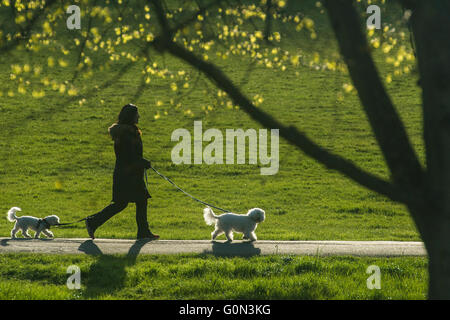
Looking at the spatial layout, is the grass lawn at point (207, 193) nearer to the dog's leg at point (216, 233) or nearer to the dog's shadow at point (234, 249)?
the dog's shadow at point (234, 249)

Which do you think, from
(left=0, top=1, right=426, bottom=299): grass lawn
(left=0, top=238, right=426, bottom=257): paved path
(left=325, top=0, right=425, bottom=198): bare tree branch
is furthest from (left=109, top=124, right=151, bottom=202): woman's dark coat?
(left=325, top=0, right=425, bottom=198): bare tree branch

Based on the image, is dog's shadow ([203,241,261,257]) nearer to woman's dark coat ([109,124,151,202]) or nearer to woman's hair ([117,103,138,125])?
woman's dark coat ([109,124,151,202])

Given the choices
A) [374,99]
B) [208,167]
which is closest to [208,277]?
[374,99]

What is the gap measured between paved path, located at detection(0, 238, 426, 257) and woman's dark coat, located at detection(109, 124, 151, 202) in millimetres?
971

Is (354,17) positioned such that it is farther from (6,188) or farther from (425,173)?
(6,188)

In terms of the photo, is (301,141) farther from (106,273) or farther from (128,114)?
(128,114)

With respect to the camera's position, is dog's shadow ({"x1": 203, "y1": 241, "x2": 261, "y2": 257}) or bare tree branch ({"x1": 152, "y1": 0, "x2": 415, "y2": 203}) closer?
bare tree branch ({"x1": 152, "y1": 0, "x2": 415, "y2": 203})

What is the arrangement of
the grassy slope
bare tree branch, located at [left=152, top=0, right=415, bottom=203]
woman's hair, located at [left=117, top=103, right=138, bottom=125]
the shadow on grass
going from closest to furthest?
bare tree branch, located at [left=152, top=0, right=415, bottom=203] → the shadow on grass → woman's hair, located at [left=117, top=103, right=138, bottom=125] → the grassy slope

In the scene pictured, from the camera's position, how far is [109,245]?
10.1 metres

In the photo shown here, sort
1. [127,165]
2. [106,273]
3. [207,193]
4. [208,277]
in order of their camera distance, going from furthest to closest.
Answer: [207,193], [127,165], [106,273], [208,277]

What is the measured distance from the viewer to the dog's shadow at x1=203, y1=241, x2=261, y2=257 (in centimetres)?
928

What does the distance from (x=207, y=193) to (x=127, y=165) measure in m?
9.46

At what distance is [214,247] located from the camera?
387 inches

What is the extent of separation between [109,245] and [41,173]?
13775 mm
